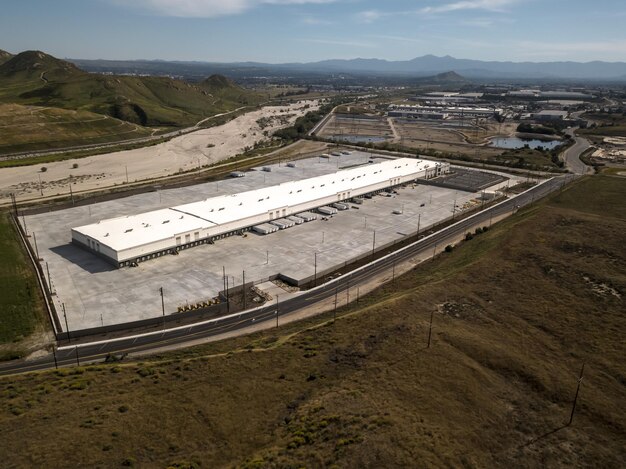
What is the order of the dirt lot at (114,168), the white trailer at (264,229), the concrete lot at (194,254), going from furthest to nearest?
1. the dirt lot at (114,168)
2. the white trailer at (264,229)
3. the concrete lot at (194,254)

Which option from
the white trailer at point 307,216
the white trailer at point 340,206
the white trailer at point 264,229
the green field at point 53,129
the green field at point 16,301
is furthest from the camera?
the green field at point 53,129

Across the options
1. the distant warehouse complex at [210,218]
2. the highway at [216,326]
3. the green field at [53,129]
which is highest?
the green field at [53,129]

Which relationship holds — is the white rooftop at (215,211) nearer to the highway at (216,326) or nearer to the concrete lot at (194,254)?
the concrete lot at (194,254)

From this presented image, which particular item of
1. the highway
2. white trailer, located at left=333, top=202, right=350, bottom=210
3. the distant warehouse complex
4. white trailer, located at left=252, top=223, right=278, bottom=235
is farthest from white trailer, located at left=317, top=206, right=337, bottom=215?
the highway

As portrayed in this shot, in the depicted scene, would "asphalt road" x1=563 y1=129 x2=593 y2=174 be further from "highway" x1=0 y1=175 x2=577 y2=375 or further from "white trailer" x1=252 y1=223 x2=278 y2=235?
"white trailer" x1=252 y1=223 x2=278 y2=235

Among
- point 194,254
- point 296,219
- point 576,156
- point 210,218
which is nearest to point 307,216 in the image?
point 296,219

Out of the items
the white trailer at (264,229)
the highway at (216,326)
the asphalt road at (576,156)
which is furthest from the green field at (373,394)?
the asphalt road at (576,156)

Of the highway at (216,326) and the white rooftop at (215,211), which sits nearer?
the highway at (216,326)
